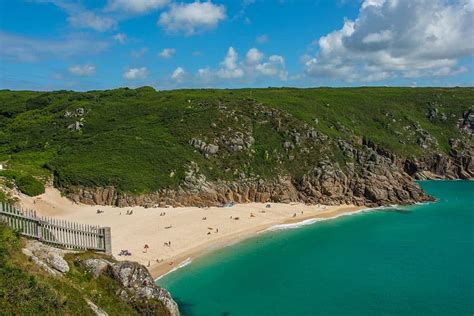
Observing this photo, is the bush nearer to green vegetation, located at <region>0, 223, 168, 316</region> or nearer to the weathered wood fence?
the weathered wood fence

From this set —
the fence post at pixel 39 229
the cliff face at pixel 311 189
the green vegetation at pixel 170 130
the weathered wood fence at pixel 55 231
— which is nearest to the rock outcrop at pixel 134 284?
the weathered wood fence at pixel 55 231

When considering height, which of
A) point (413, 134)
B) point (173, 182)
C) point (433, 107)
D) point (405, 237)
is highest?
point (433, 107)

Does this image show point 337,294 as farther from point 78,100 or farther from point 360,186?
point 78,100

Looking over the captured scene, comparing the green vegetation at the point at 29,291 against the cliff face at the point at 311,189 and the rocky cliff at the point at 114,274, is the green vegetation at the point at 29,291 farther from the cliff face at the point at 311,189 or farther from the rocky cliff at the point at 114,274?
the cliff face at the point at 311,189

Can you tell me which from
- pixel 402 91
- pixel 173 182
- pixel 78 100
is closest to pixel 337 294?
pixel 173 182

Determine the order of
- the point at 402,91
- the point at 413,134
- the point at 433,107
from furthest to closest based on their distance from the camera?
the point at 402,91 → the point at 433,107 → the point at 413,134

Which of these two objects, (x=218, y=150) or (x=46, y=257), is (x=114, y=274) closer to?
(x=46, y=257)
